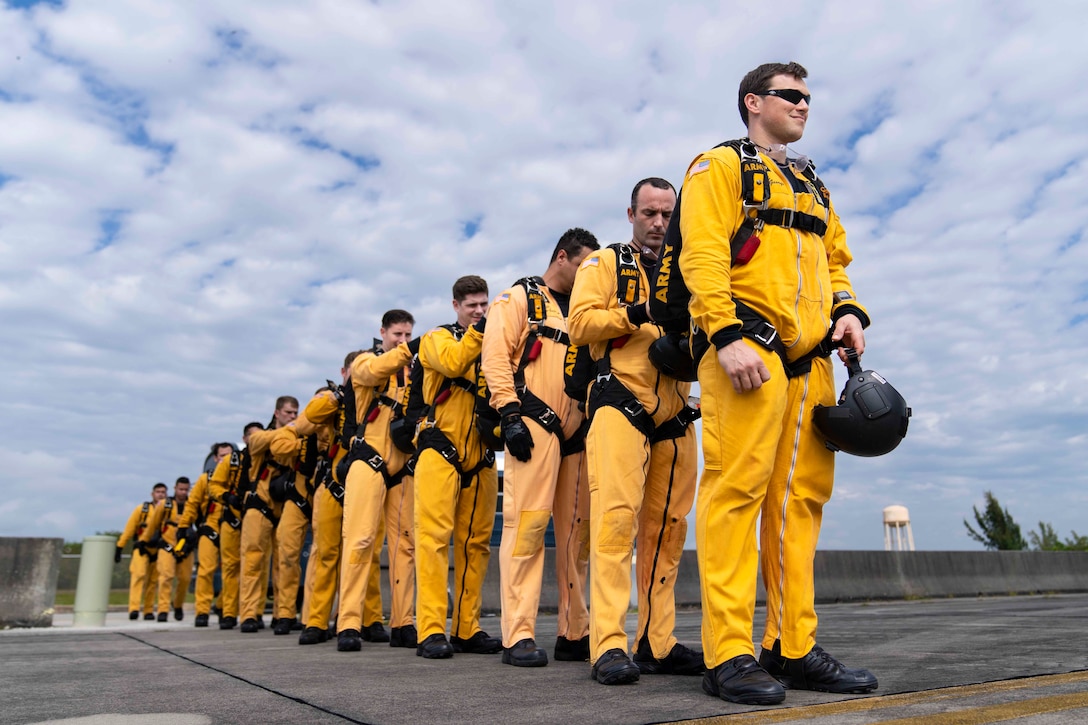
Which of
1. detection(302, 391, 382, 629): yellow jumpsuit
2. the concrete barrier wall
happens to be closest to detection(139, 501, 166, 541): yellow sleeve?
the concrete barrier wall

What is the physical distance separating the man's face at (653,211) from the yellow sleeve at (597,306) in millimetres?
238

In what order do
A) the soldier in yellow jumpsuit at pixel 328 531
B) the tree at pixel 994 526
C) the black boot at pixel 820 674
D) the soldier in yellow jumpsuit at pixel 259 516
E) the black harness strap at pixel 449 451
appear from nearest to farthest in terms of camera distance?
the black boot at pixel 820 674 < the black harness strap at pixel 449 451 < the soldier in yellow jumpsuit at pixel 328 531 < the soldier in yellow jumpsuit at pixel 259 516 < the tree at pixel 994 526

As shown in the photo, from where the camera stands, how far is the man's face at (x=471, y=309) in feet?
19.6

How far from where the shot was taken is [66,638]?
25.4 feet

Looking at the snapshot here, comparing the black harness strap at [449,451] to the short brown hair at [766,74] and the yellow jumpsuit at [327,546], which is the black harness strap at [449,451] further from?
the short brown hair at [766,74]

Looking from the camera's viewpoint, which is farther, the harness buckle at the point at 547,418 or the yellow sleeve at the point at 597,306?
the harness buckle at the point at 547,418

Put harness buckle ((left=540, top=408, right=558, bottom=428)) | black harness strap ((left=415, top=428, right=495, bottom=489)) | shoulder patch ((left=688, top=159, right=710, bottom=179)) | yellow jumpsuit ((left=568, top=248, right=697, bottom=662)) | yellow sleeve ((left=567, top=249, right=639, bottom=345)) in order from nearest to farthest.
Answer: shoulder patch ((left=688, top=159, right=710, bottom=179)), yellow jumpsuit ((left=568, top=248, right=697, bottom=662)), yellow sleeve ((left=567, top=249, right=639, bottom=345)), harness buckle ((left=540, top=408, right=558, bottom=428)), black harness strap ((left=415, top=428, right=495, bottom=489))

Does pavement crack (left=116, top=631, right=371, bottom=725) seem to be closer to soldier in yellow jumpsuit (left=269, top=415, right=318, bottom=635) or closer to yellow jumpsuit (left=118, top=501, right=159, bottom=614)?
soldier in yellow jumpsuit (left=269, top=415, right=318, bottom=635)

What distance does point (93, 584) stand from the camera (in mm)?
10586

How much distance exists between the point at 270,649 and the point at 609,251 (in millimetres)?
3615

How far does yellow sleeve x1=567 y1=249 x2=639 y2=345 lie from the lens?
157 inches

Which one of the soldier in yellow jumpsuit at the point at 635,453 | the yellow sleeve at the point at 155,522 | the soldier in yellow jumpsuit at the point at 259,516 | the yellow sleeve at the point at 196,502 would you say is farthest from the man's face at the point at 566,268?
the yellow sleeve at the point at 155,522

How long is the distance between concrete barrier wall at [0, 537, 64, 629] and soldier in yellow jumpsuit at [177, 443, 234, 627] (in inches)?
78.6

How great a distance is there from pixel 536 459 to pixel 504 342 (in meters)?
0.74
